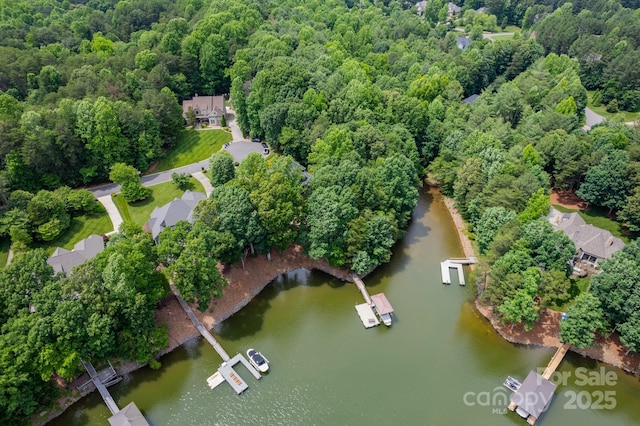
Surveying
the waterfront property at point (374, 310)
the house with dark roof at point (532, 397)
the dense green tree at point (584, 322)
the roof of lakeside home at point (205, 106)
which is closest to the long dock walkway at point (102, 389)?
the waterfront property at point (374, 310)

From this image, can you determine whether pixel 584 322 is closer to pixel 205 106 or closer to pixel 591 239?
pixel 591 239

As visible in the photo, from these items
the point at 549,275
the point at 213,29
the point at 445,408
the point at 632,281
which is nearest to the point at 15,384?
the point at 445,408

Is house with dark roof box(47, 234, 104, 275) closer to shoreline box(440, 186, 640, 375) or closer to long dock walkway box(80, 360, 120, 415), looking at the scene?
long dock walkway box(80, 360, 120, 415)

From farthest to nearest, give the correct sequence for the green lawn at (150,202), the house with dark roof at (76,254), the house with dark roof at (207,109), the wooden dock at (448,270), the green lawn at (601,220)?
the house with dark roof at (207,109) < the green lawn at (601,220) < the green lawn at (150,202) < the wooden dock at (448,270) < the house with dark roof at (76,254)

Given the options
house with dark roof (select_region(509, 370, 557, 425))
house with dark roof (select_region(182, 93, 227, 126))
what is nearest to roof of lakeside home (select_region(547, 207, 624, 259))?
house with dark roof (select_region(509, 370, 557, 425))

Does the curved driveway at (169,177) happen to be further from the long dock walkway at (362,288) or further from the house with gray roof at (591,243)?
the house with gray roof at (591,243)

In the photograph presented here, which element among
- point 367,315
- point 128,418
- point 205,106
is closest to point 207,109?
point 205,106
